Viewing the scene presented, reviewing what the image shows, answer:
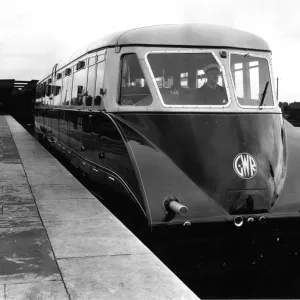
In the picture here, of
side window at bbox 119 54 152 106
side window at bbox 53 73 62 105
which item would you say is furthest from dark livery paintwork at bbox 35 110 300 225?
side window at bbox 53 73 62 105

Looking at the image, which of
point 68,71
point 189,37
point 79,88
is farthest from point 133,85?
point 68,71

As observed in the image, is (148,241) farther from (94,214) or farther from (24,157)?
(24,157)

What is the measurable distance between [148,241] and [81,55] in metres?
5.27

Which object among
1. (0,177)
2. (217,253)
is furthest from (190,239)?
(0,177)

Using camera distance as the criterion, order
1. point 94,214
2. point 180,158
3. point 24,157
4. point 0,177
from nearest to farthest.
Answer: point 180,158
point 94,214
point 0,177
point 24,157

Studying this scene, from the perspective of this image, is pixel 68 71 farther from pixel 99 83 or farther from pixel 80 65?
pixel 99 83

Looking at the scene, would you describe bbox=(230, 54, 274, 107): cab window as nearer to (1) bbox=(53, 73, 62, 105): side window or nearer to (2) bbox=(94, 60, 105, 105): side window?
(2) bbox=(94, 60, 105, 105): side window

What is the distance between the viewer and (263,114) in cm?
666

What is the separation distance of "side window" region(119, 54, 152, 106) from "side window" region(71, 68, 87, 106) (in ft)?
6.78

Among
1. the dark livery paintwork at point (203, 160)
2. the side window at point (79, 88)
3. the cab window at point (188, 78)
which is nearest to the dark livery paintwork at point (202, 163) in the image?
the dark livery paintwork at point (203, 160)

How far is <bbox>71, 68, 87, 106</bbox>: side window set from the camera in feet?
30.2

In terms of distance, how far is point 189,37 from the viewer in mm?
6945

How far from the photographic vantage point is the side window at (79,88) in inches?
363

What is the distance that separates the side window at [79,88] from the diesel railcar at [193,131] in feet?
3.28
